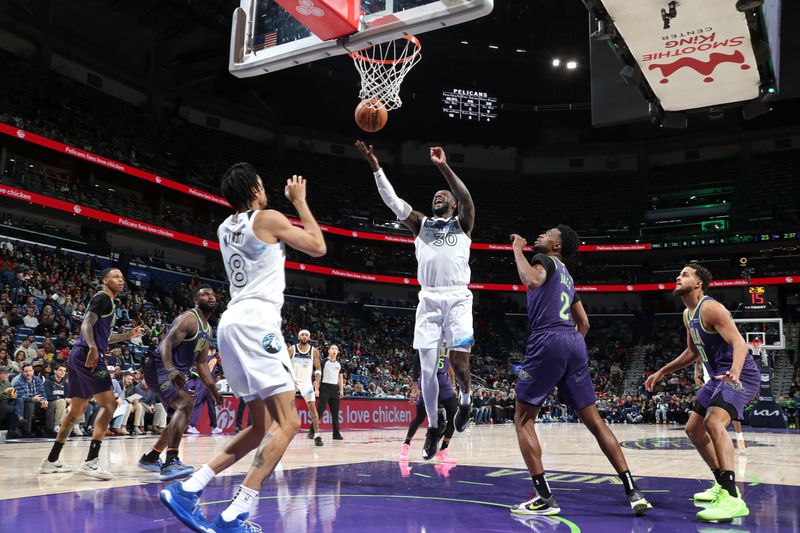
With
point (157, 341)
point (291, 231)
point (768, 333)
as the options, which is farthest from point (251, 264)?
point (768, 333)

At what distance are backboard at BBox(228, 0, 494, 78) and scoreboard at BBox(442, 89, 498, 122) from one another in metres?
26.1

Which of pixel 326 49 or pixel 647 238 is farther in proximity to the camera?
pixel 647 238

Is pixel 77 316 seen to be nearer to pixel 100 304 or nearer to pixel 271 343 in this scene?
pixel 100 304

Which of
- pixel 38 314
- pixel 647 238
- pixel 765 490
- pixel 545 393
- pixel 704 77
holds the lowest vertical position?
pixel 765 490

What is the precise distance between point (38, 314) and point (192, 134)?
15314mm

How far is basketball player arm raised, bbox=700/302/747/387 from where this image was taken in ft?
15.5

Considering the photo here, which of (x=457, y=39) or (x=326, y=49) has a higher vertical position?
(x=457, y=39)

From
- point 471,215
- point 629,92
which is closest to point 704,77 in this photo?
point 629,92

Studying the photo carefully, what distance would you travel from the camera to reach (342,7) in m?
5.79

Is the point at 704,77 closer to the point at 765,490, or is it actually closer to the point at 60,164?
the point at 765,490

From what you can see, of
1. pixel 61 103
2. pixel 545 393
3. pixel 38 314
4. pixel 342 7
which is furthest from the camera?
pixel 61 103

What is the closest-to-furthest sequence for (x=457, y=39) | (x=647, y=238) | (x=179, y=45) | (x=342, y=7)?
1. (x=342, y=7)
2. (x=179, y=45)
3. (x=457, y=39)
4. (x=647, y=238)

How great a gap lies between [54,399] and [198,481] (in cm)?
1007

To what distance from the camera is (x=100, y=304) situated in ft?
20.8
